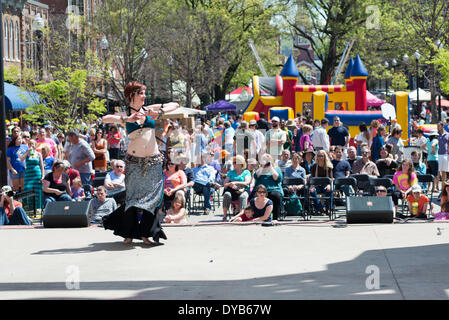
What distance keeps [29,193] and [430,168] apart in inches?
405

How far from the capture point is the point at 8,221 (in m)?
12.7

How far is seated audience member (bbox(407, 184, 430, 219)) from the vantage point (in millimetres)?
13805

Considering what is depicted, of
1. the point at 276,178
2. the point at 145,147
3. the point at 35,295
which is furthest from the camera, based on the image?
the point at 276,178

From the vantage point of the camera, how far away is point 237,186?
14.9 meters

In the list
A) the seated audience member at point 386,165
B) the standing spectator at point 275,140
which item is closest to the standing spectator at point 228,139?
the standing spectator at point 275,140

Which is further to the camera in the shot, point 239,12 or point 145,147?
point 239,12

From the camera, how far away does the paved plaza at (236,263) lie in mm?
6922

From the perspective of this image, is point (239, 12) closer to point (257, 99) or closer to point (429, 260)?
point (257, 99)

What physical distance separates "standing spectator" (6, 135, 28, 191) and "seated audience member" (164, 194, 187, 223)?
16.7 feet

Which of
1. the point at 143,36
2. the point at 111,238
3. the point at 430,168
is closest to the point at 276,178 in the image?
the point at 111,238

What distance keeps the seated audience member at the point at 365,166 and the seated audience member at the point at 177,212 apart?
175 inches

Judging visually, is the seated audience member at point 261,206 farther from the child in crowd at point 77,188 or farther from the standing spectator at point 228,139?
the standing spectator at point 228,139

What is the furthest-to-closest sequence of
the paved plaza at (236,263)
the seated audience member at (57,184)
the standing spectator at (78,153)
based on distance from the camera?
the standing spectator at (78,153), the seated audience member at (57,184), the paved plaza at (236,263)
